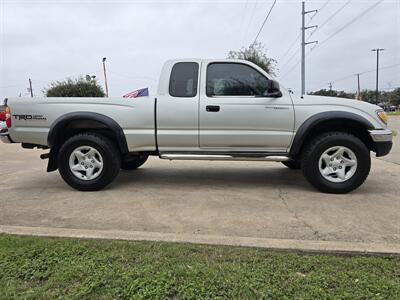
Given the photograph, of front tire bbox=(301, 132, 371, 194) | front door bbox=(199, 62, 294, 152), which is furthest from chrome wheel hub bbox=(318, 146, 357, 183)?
front door bbox=(199, 62, 294, 152)

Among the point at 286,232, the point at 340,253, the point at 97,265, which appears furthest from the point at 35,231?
the point at 340,253

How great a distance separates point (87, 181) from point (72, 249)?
7.08 ft

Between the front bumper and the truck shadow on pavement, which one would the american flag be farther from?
the front bumper

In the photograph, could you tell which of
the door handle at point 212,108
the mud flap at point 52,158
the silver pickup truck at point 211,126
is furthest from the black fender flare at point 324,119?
the mud flap at point 52,158

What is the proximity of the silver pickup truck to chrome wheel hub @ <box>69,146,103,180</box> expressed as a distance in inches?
0.5

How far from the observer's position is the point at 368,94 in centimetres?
10050

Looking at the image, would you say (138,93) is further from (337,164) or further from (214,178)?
(337,164)

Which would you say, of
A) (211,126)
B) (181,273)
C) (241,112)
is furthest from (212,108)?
(181,273)

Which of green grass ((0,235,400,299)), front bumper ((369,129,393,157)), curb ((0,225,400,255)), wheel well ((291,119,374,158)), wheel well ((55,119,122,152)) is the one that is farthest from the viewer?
wheel well ((55,119,122,152))

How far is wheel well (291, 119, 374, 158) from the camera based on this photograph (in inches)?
188

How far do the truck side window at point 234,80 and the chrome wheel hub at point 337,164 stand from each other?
126 cm

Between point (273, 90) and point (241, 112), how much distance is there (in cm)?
53

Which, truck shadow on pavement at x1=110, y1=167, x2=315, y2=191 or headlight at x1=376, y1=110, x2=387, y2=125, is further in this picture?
truck shadow on pavement at x1=110, y1=167, x2=315, y2=191

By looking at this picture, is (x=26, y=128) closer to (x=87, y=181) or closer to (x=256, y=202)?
(x=87, y=181)
